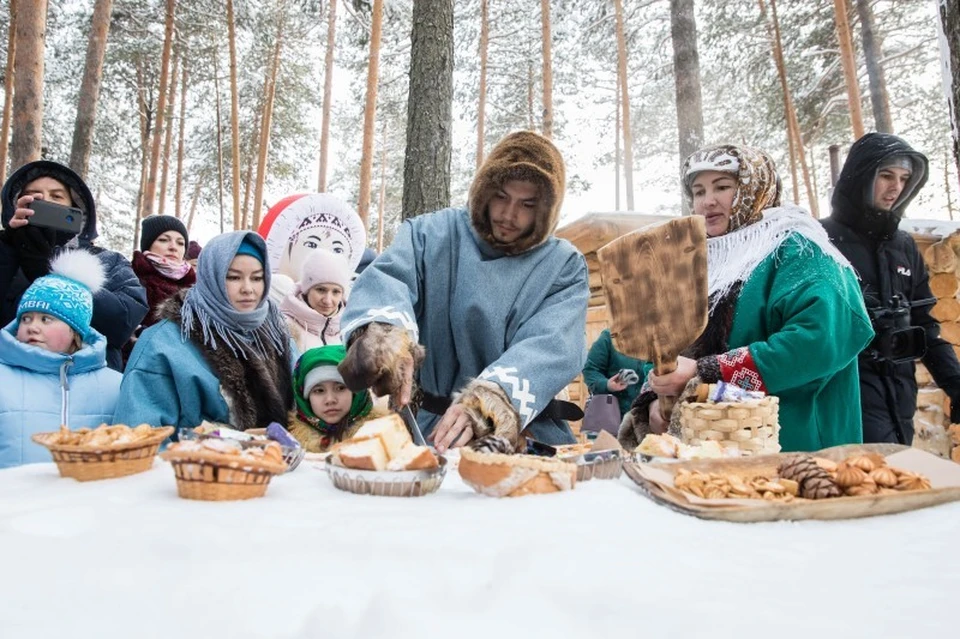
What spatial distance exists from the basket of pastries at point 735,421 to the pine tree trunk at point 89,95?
732 cm

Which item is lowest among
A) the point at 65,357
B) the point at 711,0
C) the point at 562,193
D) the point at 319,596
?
the point at 319,596

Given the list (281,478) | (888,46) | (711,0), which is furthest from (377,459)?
(888,46)

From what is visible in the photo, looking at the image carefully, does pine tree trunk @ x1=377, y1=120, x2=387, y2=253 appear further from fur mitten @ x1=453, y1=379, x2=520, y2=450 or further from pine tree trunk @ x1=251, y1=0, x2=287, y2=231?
fur mitten @ x1=453, y1=379, x2=520, y2=450

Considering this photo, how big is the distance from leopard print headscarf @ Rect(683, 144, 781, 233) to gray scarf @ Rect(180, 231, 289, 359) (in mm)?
1778

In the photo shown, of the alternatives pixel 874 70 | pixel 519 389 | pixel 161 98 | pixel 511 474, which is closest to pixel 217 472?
pixel 511 474

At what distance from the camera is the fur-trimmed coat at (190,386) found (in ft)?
6.38

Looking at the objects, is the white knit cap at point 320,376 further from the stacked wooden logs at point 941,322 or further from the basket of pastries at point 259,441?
the stacked wooden logs at point 941,322

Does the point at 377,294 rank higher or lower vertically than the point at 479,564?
higher

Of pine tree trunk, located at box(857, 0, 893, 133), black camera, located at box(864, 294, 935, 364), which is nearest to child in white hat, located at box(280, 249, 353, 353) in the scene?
black camera, located at box(864, 294, 935, 364)

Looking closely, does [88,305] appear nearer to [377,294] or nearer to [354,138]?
[377,294]

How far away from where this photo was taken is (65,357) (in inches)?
89.7

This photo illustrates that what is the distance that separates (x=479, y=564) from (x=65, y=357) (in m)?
2.26

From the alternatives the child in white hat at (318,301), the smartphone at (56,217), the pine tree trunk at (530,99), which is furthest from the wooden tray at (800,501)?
the pine tree trunk at (530,99)

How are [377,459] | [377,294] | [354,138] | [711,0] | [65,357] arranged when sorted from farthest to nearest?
[354,138], [711,0], [65,357], [377,294], [377,459]
